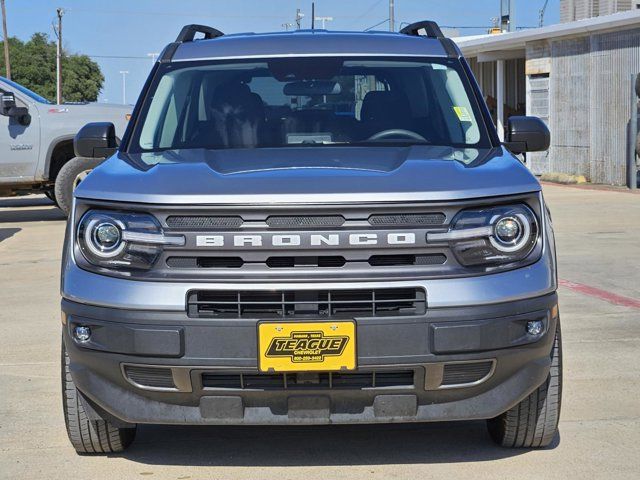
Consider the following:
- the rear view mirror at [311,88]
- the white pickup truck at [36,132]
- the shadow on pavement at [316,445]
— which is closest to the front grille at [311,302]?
the shadow on pavement at [316,445]

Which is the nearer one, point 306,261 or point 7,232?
point 306,261

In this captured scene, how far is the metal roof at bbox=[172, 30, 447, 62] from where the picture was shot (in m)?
6.04

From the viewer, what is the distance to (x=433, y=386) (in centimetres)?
448

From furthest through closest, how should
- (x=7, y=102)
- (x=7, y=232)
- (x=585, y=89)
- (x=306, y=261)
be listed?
(x=585, y=89) < (x=7, y=102) < (x=7, y=232) < (x=306, y=261)

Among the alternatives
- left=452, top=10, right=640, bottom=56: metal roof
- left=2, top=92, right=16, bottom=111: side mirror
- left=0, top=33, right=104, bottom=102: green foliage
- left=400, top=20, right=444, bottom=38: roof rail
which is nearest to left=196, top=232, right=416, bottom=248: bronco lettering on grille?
left=400, top=20, right=444, bottom=38: roof rail

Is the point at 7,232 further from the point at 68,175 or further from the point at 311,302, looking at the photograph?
the point at 311,302

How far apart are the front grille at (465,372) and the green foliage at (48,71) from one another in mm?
89887

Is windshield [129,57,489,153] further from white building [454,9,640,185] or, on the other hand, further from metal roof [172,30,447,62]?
white building [454,9,640,185]

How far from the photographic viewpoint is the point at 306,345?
434 centimetres

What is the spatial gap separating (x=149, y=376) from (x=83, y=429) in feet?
2.15

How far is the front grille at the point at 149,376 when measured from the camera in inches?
177

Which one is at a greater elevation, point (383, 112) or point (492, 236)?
point (383, 112)

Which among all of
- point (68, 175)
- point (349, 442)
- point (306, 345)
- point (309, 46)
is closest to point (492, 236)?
point (306, 345)

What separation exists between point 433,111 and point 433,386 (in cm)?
185
